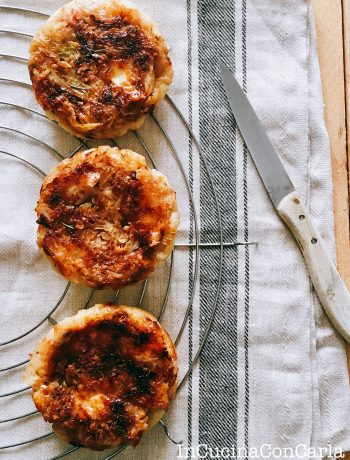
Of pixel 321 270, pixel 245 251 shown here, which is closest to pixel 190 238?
pixel 245 251

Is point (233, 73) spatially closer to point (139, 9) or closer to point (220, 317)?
point (139, 9)

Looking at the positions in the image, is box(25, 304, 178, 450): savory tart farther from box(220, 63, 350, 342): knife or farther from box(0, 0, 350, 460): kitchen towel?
box(220, 63, 350, 342): knife

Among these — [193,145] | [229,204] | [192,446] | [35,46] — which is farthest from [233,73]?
[192,446]

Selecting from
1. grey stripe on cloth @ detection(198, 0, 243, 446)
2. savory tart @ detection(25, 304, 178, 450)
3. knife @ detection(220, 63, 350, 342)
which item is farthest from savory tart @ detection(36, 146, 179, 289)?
knife @ detection(220, 63, 350, 342)

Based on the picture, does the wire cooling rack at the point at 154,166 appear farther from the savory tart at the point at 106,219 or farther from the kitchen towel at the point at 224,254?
the savory tart at the point at 106,219

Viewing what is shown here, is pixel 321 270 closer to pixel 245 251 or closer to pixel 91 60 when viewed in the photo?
pixel 245 251

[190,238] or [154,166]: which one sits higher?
[154,166]
